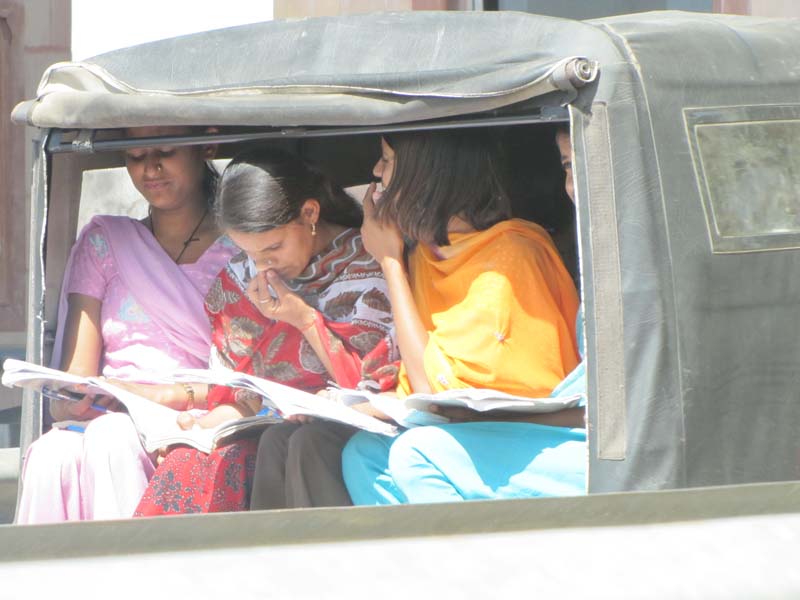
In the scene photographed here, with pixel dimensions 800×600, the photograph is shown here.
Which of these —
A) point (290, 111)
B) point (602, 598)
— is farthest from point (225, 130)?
point (602, 598)

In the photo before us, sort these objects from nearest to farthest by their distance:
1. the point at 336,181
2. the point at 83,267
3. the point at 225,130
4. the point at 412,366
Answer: the point at 412,366 < the point at 225,130 < the point at 83,267 < the point at 336,181

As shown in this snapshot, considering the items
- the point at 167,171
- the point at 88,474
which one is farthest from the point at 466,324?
the point at 167,171

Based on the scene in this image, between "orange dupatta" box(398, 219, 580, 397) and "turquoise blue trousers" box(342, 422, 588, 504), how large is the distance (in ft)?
0.33

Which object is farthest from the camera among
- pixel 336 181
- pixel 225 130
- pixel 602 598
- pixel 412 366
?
pixel 336 181

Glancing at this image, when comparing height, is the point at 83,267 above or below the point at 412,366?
above

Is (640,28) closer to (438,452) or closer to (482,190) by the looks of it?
(482,190)

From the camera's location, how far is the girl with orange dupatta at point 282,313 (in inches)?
135

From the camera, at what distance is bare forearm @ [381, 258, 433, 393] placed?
3213 millimetres

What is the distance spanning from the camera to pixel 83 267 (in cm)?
390

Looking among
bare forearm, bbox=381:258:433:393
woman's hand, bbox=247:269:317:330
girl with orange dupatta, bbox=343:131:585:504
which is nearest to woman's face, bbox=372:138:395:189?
girl with orange dupatta, bbox=343:131:585:504

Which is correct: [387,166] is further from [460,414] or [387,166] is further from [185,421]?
[185,421]

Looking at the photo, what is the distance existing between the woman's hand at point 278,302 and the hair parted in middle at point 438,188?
33cm

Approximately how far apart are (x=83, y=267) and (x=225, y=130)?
0.66 m

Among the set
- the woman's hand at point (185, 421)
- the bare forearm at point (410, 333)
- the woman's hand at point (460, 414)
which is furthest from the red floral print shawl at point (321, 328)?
the woman's hand at point (460, 414)
